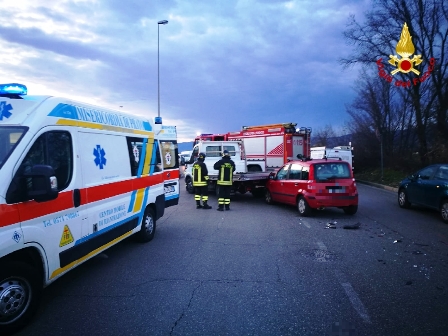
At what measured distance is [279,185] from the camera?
39.2 ft

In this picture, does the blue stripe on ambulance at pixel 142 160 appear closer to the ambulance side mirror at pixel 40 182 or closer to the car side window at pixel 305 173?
the ambulance side mirror at pixel 40 182

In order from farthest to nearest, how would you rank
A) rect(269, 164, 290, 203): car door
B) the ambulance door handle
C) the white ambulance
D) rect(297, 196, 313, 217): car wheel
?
rect(269, 164, 290, 203): car door → rect(297, 196, 313, 217): car wheel → the ambulance door handle → the white ambulance

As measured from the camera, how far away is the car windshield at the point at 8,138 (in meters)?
3.74

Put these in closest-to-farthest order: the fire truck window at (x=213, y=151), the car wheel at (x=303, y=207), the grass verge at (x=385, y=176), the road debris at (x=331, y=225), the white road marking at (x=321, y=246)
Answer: the white road marking at (x=321, y=246) < the road debris at (x=331, y=225) < the car wheel at (x=303, y=207) < the fire truck window at (x=213, y=151) < the grass verge at (x=385, y=176)

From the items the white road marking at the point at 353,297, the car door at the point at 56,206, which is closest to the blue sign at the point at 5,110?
the car door at the point at 56,206

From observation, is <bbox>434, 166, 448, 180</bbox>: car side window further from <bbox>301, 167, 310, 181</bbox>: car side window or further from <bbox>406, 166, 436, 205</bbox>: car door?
<bbox>301, 167, 310, 181</bbox>: car side window

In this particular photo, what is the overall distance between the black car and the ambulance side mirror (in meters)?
9.44

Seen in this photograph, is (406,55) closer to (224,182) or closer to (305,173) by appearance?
(305,173)

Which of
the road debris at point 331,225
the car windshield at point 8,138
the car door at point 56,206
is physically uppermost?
the car windshield at point 8,138

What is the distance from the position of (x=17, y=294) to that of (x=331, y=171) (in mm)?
8340

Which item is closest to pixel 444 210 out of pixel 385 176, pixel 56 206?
pixel 56 206

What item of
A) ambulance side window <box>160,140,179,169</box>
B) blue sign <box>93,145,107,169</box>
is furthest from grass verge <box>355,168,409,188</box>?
blue sign <box>93,145,107,169</box>

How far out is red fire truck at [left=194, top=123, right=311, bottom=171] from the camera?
59.5 feet

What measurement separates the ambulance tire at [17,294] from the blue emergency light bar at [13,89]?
6.35 ft
